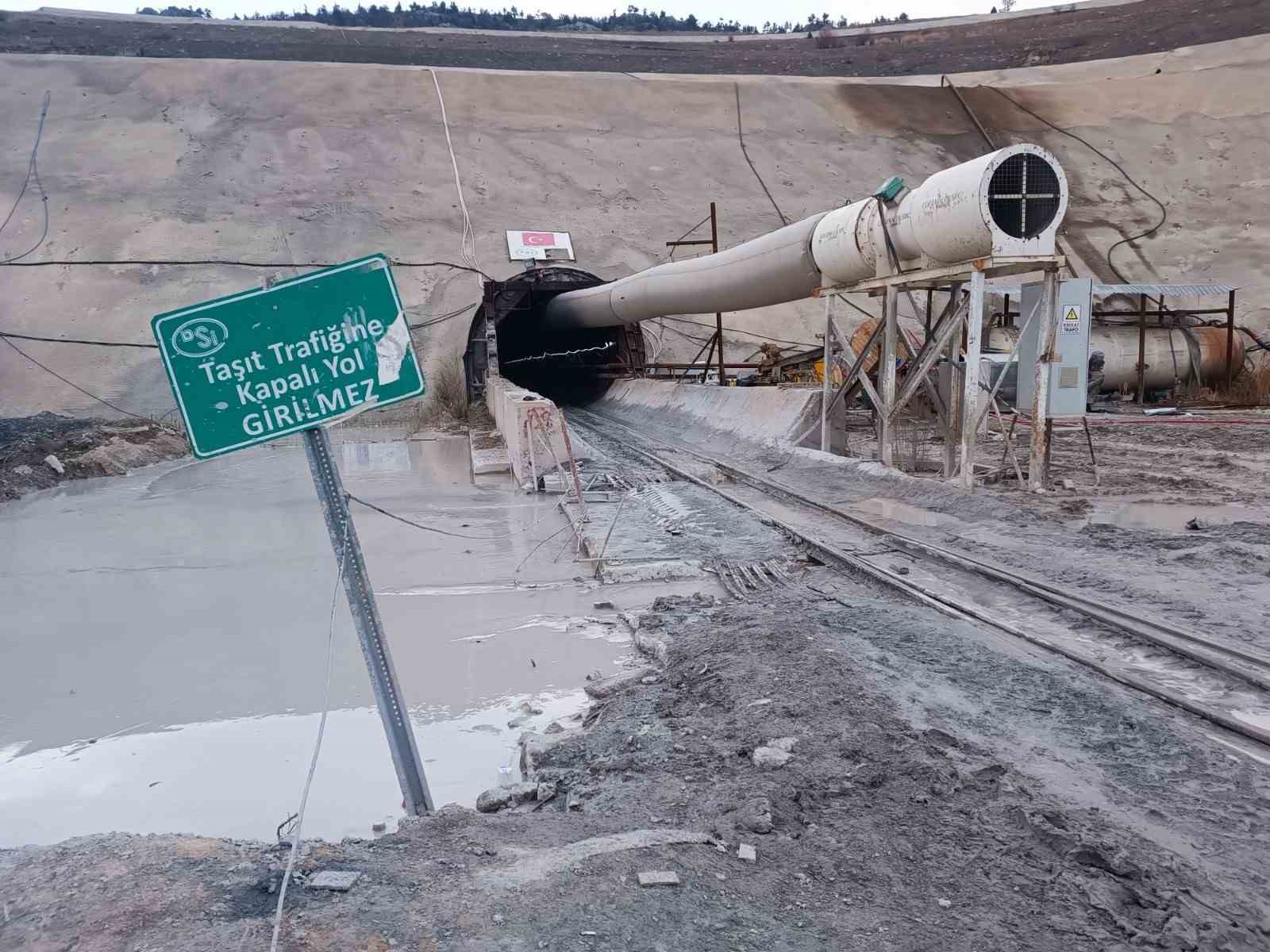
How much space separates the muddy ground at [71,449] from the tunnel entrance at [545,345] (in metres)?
8.61

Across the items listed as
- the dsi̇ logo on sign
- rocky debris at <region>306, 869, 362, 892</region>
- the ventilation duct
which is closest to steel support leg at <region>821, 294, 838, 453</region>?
the ventilation duct

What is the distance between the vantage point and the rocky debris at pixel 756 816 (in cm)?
345

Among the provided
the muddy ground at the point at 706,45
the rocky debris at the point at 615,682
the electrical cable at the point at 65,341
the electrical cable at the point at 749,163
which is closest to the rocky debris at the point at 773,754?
the rocky debris at the point at 615,682

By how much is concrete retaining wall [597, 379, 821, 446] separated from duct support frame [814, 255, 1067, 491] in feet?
2.25

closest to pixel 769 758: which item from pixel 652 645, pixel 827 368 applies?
pixel 652 645

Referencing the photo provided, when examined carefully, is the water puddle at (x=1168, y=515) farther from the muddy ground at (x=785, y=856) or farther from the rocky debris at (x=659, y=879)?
the rocky debris at (x=659, y=879)

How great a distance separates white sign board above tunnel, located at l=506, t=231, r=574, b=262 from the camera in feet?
94.1

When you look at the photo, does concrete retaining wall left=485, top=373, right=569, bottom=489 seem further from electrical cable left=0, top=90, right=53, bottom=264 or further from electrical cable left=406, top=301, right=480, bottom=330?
electrical cable left=0, top=90, right=53, bottom=264

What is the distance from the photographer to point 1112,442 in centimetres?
1556

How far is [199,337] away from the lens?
3.14m

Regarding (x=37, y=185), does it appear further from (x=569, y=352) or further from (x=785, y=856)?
(x=785, y=856)

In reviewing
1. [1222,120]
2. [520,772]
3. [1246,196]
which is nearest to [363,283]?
[520,772]

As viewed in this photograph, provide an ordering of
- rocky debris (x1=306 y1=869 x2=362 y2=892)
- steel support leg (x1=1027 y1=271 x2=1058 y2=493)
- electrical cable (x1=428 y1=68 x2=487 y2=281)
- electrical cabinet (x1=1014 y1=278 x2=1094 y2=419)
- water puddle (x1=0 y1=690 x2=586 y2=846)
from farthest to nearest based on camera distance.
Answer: electrical cable (x1=428 y1=68 x2=487 y2=281) < electrical cabinet (x1=1014 y1=278 x2=1094 y2=419) < steel support leg (x1=1027 y1=271 x2=1058 y2=493) < water puddle (x1=0 y1=690 x2=586 y2=846) < rocky debris (x1=306 y1=869 x2=362 y2=892)

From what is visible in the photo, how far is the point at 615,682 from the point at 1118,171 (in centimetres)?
3619
